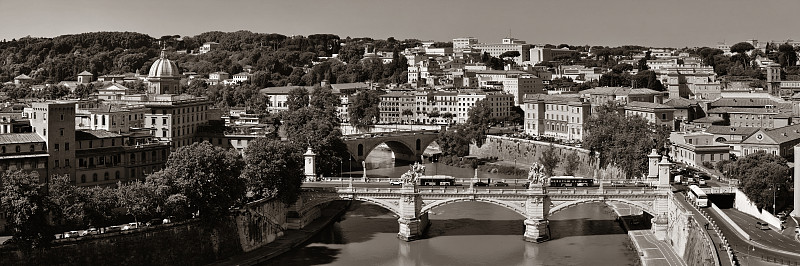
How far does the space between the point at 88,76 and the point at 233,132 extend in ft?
216

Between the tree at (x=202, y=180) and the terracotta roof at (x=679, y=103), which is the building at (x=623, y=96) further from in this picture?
the tree at (x=202, y=180)

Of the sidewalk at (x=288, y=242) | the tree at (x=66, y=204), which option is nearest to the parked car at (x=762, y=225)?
the sidewalk at (x=288, y=242)

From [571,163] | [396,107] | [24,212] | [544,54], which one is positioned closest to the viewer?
[24,212]

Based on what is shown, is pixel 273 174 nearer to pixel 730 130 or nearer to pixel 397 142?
pixel 730 130

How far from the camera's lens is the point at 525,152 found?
73.8 metres

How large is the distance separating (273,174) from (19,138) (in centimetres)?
1016

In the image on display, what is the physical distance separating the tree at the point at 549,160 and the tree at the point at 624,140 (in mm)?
2192

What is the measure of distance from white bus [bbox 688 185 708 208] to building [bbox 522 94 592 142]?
3169cm

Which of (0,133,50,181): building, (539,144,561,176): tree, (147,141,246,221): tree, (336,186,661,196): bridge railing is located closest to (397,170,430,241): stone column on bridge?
(336,186,661,196): bridge railing

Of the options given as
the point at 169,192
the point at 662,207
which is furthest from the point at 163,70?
the point at 662,207

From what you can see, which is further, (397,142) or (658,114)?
(397,142)

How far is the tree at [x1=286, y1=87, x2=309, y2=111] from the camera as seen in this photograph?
323 ft

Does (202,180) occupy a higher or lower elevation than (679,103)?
lower

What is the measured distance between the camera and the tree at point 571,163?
63975 millimetres
